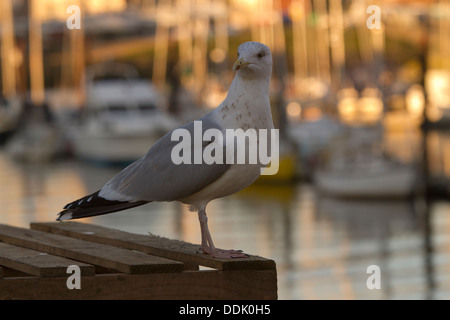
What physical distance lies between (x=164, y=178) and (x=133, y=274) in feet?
2.26

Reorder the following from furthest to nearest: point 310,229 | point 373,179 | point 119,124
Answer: point 119,124 → point 373,179 → point 310,229

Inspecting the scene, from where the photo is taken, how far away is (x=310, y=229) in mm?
22844

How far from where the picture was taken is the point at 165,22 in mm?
57312

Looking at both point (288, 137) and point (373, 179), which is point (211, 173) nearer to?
point (373, 179)

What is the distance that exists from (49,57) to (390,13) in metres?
28.6

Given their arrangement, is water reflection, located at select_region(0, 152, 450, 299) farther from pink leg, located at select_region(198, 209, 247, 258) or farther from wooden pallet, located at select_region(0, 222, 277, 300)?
wooden pallet, located at select_region(0, 222, 277, 300)

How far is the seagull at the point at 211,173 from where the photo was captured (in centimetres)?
459

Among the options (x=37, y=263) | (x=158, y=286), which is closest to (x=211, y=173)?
(x=158, y=286)

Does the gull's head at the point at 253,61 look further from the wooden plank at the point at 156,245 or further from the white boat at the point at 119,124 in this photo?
the white boat at the point at 119,124

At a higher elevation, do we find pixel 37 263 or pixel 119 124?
pixel 119 124

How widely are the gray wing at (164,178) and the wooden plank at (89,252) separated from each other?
11.2 inches

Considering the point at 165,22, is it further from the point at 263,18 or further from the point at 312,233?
the point at 312,233

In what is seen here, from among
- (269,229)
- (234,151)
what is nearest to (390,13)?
(269,229)

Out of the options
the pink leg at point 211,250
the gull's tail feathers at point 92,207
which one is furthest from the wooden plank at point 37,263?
the pink leg at point 211,250
